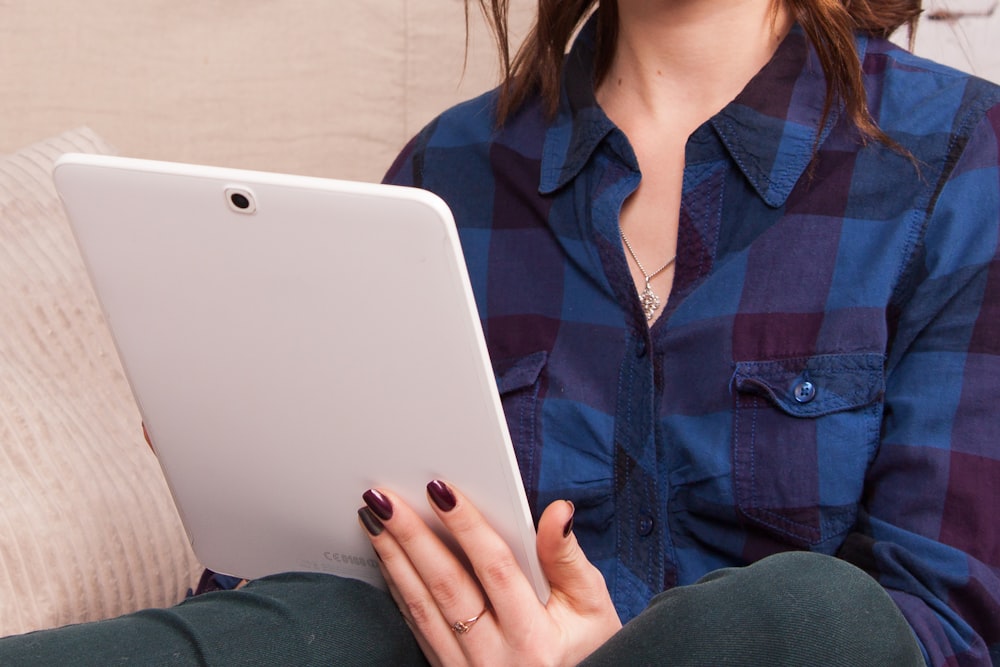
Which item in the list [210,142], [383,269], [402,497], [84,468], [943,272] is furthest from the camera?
[210,142]

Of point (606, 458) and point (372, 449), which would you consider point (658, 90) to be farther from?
point (372, 449)

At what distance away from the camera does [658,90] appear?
2.98 feet

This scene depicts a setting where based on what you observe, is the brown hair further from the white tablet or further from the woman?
the white tablet

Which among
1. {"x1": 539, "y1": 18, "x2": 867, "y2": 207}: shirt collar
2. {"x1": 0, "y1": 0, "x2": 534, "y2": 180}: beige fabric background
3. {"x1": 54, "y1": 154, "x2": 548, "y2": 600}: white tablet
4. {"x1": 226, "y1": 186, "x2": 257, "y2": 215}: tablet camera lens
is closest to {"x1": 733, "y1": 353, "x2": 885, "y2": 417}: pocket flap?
{"x1": 539, "y1": 18, "x2": 867, "y2": 207}: shirt collar

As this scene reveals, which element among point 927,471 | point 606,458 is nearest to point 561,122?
point 606,458

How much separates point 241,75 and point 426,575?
749mm

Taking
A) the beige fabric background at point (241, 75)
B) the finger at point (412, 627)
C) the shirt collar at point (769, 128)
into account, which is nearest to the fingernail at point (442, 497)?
the finger at point (412, 627)

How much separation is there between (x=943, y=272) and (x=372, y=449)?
1.38 feet

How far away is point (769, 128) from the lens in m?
0.85

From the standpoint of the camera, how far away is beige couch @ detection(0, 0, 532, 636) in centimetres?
85

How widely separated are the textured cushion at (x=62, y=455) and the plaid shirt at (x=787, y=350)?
0.32 m

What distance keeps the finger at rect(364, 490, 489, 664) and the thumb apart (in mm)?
52

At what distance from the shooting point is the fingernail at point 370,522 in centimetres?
65

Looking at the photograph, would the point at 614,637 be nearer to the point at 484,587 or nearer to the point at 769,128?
the point at 484,587
